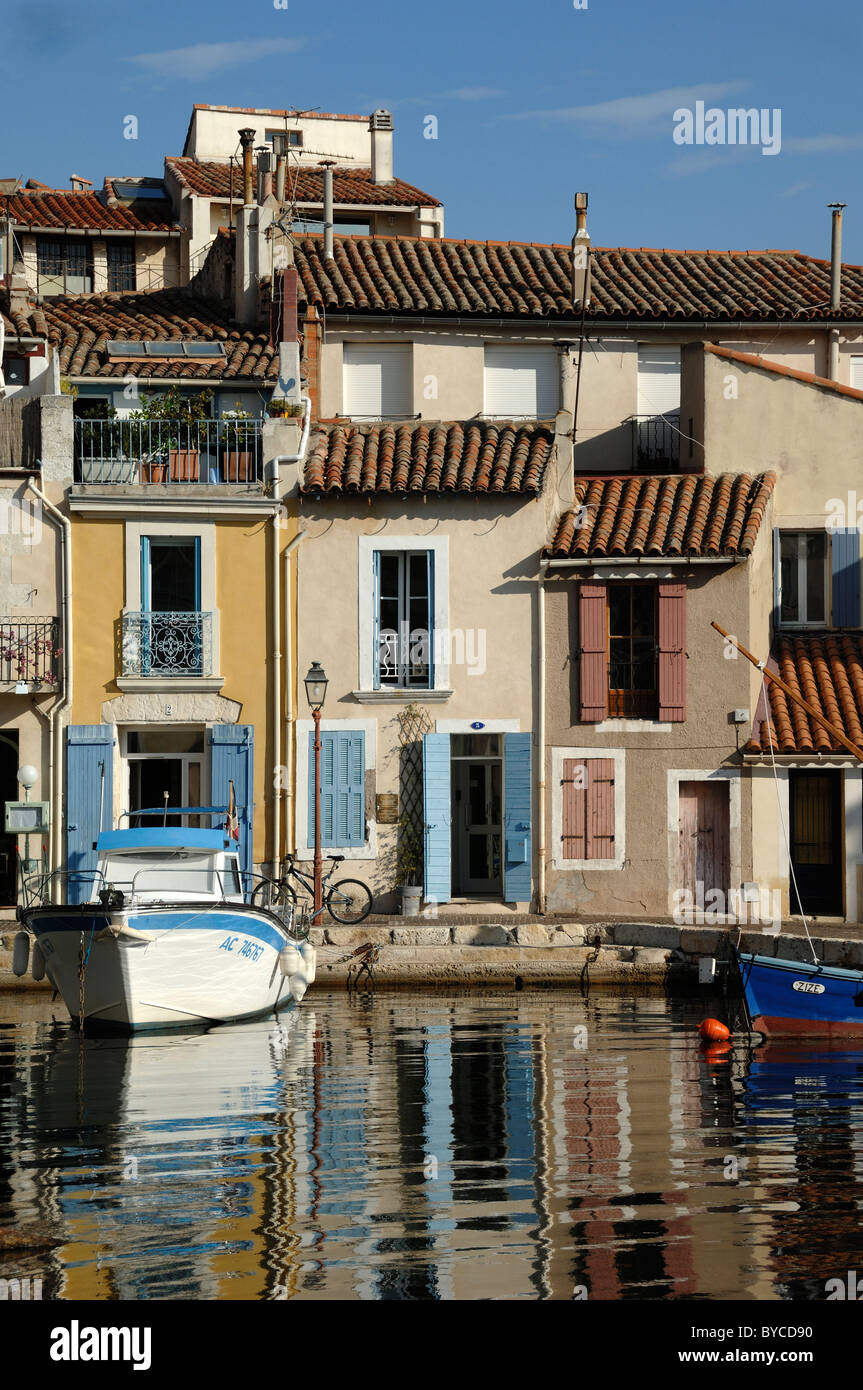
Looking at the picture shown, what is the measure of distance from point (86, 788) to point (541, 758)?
7.17m

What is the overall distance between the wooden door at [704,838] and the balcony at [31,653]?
10.1 metres

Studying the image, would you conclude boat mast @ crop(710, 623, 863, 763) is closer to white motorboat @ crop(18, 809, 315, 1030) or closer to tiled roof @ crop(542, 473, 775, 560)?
tiled roof @ crop(542, 473, 775, 560)

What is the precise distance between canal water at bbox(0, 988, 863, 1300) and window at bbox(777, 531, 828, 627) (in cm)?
1002

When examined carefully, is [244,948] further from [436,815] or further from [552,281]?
[552,281]

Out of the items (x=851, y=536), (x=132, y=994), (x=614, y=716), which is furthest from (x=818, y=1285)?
(x=851, y=536)

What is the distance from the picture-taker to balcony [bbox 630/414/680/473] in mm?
34281

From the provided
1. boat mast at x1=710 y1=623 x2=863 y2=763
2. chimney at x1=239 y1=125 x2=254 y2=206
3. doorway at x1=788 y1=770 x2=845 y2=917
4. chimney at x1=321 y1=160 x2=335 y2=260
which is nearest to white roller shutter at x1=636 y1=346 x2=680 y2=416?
chimney at x1=321 y1=160 x2=335 y2=260

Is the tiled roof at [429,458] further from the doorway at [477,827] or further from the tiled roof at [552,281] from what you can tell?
the doorway at [477,827]

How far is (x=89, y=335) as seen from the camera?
33.8 m

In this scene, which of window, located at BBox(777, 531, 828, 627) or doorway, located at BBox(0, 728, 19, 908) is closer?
doorway, located at BBox(0, 728, 19, 908)

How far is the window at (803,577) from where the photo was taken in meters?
30.6

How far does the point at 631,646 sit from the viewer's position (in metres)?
29.0

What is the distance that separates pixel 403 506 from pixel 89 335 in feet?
27.8
